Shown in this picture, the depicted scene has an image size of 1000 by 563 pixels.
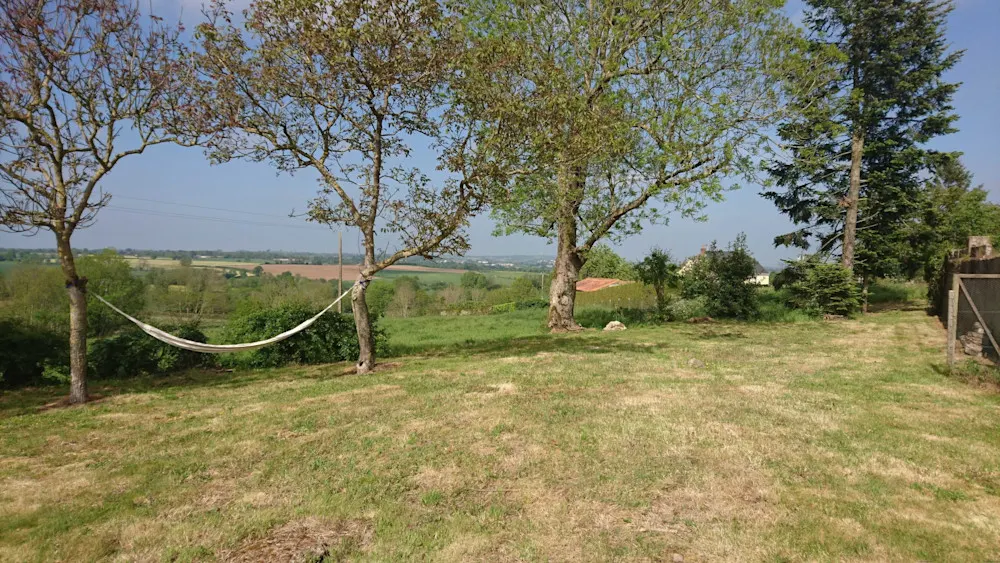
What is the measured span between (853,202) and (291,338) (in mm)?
17611

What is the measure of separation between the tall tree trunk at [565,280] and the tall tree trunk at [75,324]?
9590 millimetres

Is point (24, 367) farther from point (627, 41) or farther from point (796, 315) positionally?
point (796, 315)

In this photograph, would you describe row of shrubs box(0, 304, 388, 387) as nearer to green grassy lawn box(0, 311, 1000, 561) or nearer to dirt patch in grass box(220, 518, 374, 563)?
green grassy lawn box(0, 311, 1000, 561)

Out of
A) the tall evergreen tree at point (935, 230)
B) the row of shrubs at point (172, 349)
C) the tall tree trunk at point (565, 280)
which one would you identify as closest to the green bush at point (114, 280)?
the row of shrubs at point (172, 349)

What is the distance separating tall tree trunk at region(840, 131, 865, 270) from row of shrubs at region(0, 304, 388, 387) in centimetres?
1545

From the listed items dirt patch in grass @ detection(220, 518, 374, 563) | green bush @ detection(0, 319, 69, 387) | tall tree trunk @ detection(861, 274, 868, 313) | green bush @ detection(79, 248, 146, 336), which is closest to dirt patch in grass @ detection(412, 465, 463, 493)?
dirt patch in grass @ detection(220, 518, 374, 563)

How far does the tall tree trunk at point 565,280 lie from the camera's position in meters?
13.0

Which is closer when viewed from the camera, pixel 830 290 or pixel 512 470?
pixel 512 470

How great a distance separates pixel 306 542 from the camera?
2.86m

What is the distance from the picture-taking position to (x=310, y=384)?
722 cm

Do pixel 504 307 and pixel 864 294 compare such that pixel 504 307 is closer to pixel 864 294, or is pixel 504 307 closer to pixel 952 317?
pixel 864 294

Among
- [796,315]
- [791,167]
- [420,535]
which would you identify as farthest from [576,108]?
[791,167]

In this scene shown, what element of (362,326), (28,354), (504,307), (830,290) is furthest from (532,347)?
(504,307)

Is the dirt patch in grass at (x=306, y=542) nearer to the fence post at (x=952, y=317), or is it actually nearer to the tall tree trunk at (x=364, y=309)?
the tall tree trunk at (x=364, y=309)
